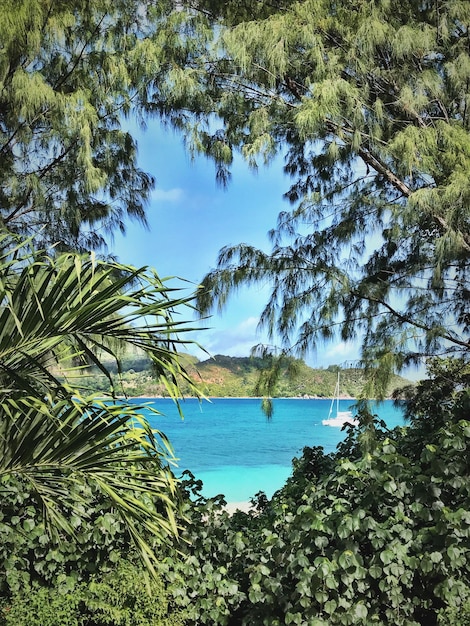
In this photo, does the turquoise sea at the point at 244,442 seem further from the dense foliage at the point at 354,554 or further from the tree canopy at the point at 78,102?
the dense foliage at the point at 354,554

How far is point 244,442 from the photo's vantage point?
19391mm

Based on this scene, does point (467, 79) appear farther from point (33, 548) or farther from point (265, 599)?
point (33, 548)

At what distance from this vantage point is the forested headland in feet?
5.97

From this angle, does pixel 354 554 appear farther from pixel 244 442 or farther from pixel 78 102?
pixel 244 442

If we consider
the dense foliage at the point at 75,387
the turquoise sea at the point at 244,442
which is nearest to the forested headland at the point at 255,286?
the dense foliage at the point at 75,387

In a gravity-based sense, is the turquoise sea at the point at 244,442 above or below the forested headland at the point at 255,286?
below

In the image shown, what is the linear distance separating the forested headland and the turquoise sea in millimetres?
6276

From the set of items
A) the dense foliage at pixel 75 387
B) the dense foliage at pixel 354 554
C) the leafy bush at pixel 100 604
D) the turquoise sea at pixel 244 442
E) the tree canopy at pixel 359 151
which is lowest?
the turquoise sea at pixel 244 442

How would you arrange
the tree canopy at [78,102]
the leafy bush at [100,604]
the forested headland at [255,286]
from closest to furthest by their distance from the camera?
the forested headland at [255,286], the leafy bush at [100,604], the tree canopy at [78,102]

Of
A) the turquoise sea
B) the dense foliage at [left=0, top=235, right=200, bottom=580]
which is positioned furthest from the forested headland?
the turquoise sea

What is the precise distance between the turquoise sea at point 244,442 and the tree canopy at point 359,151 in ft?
20.6

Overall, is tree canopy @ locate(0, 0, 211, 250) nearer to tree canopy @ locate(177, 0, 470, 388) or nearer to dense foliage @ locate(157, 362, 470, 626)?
tree canopy @ locate(177, 0, 470, 388)


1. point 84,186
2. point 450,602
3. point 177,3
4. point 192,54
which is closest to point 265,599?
point 450,602

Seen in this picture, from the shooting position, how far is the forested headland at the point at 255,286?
1819 millimetres
